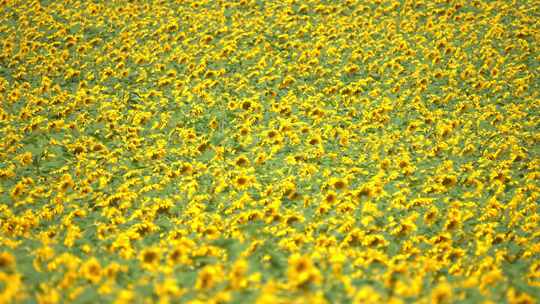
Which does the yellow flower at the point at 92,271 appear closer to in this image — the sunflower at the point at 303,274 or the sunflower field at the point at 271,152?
the sunflower field at the point at 271,152

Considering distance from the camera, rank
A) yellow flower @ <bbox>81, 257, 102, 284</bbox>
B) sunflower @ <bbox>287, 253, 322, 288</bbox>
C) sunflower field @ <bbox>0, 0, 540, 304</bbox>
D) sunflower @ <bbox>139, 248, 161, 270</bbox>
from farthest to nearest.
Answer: sunflower @ <bbox>139, 248, 161, 270</bbox>
sunflower field @ <bbox>0, 0, 540, 304</bbox>
yellow flower @ <bbox>81, 257, 102, 284</bbox>
sunflower @ <bbox>287, 253, 322, 288</bbox>

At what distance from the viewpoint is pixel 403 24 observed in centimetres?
1253

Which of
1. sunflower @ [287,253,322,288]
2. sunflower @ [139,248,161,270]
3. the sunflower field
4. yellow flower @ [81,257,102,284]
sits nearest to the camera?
sunflower @ [287,253,322,288]

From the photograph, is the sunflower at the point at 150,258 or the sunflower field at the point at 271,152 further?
the sunflower at the point at 150,258

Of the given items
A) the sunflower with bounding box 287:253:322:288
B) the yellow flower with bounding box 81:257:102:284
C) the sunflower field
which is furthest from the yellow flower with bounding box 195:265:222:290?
the yellow flower with bounding box 81:257:102:284

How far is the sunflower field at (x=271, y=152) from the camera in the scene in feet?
16.9

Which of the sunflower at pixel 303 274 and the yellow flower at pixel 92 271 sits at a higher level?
the yellow flower at pixel 92 271

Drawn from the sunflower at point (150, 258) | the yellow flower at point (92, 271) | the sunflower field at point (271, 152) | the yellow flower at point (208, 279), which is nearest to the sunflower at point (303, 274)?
the sunflower field at point (271, 152)

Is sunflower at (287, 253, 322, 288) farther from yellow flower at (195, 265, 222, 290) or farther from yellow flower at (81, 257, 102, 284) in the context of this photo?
yellow flower at (81, 257, 102, 284)

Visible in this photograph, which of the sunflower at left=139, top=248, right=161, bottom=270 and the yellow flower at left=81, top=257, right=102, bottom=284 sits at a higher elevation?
the yellow flower at left=81, top=257, right=102, bottom=284

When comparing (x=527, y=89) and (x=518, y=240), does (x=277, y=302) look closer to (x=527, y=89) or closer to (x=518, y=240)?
(x=518, y=240)

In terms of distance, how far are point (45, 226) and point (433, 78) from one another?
25.6ft

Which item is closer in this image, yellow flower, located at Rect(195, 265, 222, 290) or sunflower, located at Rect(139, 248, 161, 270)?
yellow flower, located at Rect(195, 265, 222, 290)

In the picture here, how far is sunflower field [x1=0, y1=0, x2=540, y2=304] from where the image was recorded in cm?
516
